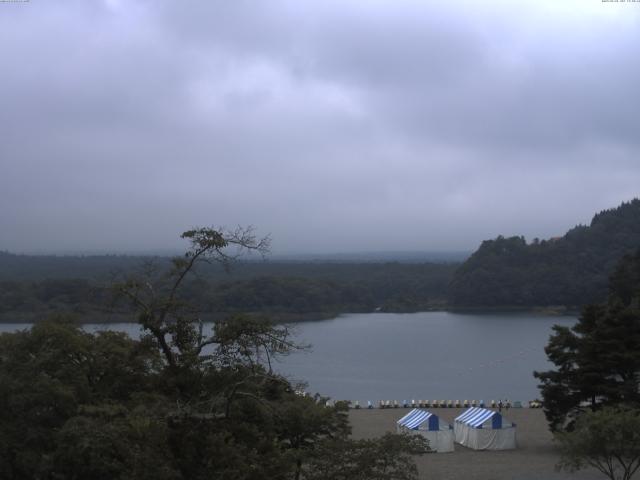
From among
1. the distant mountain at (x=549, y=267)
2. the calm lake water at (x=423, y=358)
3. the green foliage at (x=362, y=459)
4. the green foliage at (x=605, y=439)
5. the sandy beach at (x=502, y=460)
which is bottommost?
the calm lake water at (x=423, y=358)

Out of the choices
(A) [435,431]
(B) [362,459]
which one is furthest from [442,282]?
Result: (B) [362,459]

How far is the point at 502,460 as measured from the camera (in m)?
15.0

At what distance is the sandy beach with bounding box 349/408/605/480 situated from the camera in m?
13.6

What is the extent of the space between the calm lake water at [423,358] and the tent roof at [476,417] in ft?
15.8

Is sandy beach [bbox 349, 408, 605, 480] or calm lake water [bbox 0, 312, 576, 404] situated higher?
sandy beach [bbox 349, 408, 605, 480]

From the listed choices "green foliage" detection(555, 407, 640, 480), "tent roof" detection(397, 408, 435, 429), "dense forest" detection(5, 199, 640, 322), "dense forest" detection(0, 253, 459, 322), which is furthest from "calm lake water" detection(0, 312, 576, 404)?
"green foliage" detection(555, 407, 640, 480)

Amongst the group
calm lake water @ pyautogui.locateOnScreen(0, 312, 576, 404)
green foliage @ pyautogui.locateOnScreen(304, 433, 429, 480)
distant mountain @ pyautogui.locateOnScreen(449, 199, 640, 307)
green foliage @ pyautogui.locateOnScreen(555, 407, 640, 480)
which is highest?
distant mountain @ pyautogui.locateOnScreen(449, 199, 640, 307)

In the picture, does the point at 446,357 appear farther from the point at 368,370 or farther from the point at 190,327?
the point at 190,327

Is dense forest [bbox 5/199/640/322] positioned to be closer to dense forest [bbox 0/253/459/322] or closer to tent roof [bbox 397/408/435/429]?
dense forest [bbox 0/253/459/322]

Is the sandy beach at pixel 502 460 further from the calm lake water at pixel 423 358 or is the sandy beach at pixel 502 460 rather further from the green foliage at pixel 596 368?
the calm lake water at pixel 423 358

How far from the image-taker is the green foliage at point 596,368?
14977mm

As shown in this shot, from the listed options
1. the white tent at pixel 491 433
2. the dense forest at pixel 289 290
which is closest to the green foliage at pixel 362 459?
the white tent at pixel 491 433

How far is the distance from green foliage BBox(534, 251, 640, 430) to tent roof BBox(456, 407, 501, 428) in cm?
113

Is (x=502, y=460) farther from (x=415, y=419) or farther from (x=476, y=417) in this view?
(x=415, y=419)
